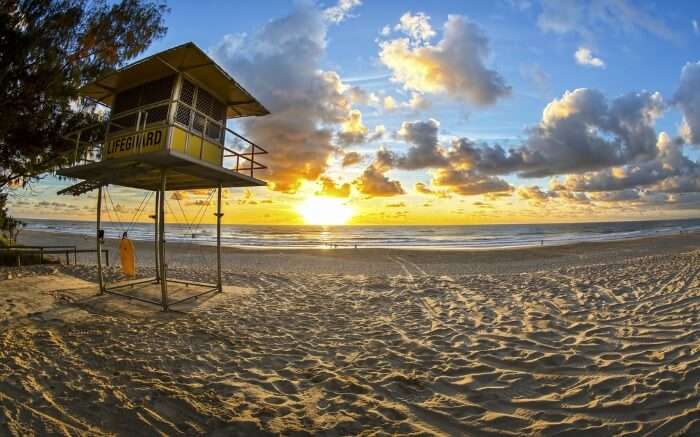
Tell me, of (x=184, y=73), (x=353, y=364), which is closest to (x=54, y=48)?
(x=184, y=73)

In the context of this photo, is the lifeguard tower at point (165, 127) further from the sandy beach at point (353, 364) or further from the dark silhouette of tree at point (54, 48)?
the sandy beach at point (353, 364)

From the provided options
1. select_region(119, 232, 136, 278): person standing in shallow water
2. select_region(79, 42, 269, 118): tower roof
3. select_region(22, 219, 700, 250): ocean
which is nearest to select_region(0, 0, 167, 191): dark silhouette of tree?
select_region(79, 42, 269, 118): tower roof

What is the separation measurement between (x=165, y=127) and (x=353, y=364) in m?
6.65

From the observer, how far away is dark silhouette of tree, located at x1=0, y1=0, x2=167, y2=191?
709cm

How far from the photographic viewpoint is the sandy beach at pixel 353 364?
4.08 metres

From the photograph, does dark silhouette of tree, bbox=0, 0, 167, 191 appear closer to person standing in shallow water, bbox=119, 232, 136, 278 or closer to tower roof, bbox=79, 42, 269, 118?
tower roof, bbox=79, 42, 269, 118

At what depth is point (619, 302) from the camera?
9430 mm

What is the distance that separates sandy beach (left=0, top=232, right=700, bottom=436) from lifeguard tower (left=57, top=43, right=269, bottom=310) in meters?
2.32

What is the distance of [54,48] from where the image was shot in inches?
292

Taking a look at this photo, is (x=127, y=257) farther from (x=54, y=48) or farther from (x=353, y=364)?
(x=353, y=364)

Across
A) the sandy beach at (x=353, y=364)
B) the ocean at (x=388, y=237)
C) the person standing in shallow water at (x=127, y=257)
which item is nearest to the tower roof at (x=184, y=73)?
the person standing in shallow water at (x=127, y=257)

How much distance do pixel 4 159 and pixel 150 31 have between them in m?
6.46

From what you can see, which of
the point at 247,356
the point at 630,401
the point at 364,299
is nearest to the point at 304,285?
the point at 364,299

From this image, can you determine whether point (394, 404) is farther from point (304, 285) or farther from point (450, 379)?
point (304, 285)
